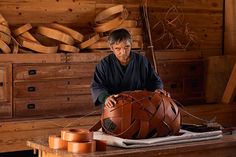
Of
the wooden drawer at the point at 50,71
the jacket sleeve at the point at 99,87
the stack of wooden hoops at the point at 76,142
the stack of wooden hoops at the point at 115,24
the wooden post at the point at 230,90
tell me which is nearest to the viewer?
the stack of wooden hoops at the point at 76,142

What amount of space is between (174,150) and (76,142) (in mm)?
587

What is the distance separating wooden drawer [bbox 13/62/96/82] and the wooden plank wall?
606 millimetres

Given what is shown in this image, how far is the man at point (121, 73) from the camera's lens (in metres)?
4.01

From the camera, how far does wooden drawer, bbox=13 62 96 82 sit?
577 cm

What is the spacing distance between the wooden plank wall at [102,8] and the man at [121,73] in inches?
89.4

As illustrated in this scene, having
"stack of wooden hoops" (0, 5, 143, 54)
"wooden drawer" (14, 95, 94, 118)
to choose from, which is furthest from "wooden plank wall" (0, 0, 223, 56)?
"wooden drawer" (14, 95, 94, 118)

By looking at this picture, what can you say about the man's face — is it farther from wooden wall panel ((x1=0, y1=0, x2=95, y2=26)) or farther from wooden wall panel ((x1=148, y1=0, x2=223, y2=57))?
wooden wall panel ((x1=148, y1=0, x2=223, y2=57))

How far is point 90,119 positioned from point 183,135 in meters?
2.38

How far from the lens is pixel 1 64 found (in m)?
5.64

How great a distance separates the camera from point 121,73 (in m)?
4.19

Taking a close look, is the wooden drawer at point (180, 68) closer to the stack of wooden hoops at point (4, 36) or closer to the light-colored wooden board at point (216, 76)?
the light-colored wooden board at point (216, 76)

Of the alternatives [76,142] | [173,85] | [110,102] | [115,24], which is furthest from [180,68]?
[76,142]

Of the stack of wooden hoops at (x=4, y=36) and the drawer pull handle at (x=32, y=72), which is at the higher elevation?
the stack of wooden hoops at (x=4, y=36)

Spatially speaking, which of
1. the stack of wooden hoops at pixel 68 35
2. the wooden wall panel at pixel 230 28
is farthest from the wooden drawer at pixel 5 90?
the wooden wall panel at pixel 230 28
